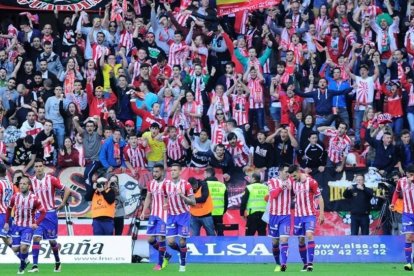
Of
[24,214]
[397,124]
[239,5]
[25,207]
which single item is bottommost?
[24,214]

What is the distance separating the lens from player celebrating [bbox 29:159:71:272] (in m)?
27.3

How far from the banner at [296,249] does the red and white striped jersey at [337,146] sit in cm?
257

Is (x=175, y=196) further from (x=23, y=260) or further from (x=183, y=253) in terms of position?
(x=23, y=260)

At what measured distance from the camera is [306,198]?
2709 cm

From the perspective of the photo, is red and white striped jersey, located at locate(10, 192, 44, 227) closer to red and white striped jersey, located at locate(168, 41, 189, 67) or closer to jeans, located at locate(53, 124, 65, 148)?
jeans, located at locate(53, 124, 65, 148)

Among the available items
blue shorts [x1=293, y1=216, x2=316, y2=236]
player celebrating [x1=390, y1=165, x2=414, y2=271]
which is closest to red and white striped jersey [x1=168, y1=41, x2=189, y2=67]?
blue shorts [x1=293, y1=216, x2=316, y2=236]

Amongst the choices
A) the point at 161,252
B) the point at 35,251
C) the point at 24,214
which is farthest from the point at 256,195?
the point at 24,214

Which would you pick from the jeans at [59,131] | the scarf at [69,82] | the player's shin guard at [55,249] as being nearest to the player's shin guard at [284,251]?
the player's shin guard at [55,249]

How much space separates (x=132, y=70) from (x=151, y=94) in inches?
62.5

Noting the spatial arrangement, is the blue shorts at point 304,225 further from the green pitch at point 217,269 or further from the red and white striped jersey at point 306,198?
the green pitch at point 217,269

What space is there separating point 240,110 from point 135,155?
3249 mm

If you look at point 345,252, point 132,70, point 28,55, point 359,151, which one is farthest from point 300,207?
point 28,55

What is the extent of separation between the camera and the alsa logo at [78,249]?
29.4m

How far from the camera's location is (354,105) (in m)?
33.3
